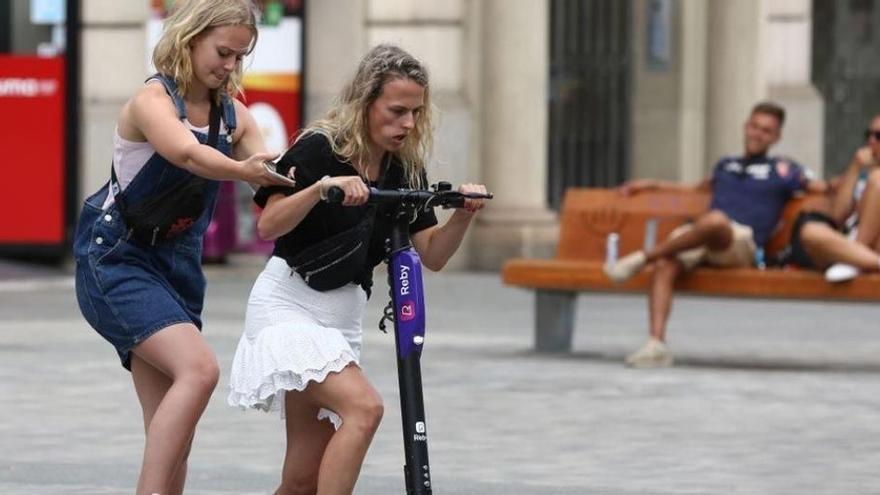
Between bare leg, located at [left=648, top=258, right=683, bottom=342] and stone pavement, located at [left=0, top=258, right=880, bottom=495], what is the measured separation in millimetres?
236

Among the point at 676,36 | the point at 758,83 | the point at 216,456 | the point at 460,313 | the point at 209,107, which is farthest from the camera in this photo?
the point at 676,36

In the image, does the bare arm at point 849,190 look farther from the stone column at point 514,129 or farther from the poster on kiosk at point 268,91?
the poster on kiosk at point 268,91

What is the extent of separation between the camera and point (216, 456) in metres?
8.66

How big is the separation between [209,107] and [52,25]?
14.1m

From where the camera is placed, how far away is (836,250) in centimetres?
1208

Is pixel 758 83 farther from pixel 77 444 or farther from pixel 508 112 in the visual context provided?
pixel 77 444

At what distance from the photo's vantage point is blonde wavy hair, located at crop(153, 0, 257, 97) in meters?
5.95

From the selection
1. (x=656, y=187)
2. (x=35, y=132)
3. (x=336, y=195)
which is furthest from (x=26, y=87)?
(x=336, y=195)

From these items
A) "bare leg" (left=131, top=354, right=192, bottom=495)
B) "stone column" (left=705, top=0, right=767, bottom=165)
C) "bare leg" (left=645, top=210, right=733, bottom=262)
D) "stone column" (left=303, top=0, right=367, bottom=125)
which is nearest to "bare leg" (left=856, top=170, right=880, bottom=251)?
"bare leg" (left=645, top=210, right=733, bottom=262)

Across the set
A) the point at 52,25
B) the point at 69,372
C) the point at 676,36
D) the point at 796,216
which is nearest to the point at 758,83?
the point at 676,36

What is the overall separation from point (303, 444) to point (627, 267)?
6.64m

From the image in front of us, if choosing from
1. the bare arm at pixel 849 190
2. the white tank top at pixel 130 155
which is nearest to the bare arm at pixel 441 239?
the white tank top at pixel 130 155

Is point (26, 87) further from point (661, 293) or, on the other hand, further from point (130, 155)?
point (130, 155)

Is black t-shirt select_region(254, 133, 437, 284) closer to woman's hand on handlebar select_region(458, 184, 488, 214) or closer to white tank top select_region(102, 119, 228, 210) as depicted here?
woman's hand on handlebar select_region(458, 184, 488, 214)
